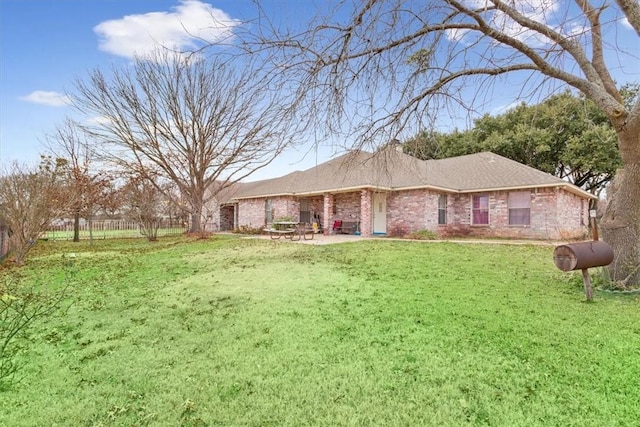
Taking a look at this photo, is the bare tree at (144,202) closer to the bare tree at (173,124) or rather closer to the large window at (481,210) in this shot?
A: the bare tree at (173,124)

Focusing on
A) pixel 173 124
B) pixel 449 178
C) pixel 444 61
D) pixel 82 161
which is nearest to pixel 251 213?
pixel 173 124

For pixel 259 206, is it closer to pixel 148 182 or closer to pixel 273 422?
pixel 148 182

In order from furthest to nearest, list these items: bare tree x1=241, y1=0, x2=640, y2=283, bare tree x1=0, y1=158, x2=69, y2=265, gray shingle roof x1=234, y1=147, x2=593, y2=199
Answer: gray shingle roof x1=234, y1=147, x2=593, y2=199 → bare tree x1=0, y1=158, x2=69, y2=265 → bare tree x1=241, y1=0, x2=640, y2=283

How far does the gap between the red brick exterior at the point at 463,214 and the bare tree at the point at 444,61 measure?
35.2ft

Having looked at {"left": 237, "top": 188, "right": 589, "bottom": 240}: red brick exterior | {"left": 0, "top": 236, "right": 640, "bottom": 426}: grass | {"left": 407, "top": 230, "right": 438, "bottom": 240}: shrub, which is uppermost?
{"left": 237, "top": 188, "right": 589, "bottom": 240}: red brick exterior

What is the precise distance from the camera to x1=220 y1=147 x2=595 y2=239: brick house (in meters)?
15.6

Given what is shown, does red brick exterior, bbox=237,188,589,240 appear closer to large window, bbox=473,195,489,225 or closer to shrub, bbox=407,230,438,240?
large window, bbox=473,195,489,225

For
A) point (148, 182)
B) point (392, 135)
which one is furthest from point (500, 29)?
point (148, 182)

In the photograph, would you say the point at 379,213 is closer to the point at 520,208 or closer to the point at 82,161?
the point at 520,208

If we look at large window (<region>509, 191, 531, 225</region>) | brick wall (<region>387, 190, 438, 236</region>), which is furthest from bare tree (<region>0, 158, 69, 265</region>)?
large window (<region>509, 191, 531, 225</region>)

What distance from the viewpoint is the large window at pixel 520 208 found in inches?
625

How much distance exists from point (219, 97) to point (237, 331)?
56.1 feet

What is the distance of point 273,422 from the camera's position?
2471 mm

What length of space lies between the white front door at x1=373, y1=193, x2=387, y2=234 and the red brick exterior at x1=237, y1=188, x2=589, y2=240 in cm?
33
